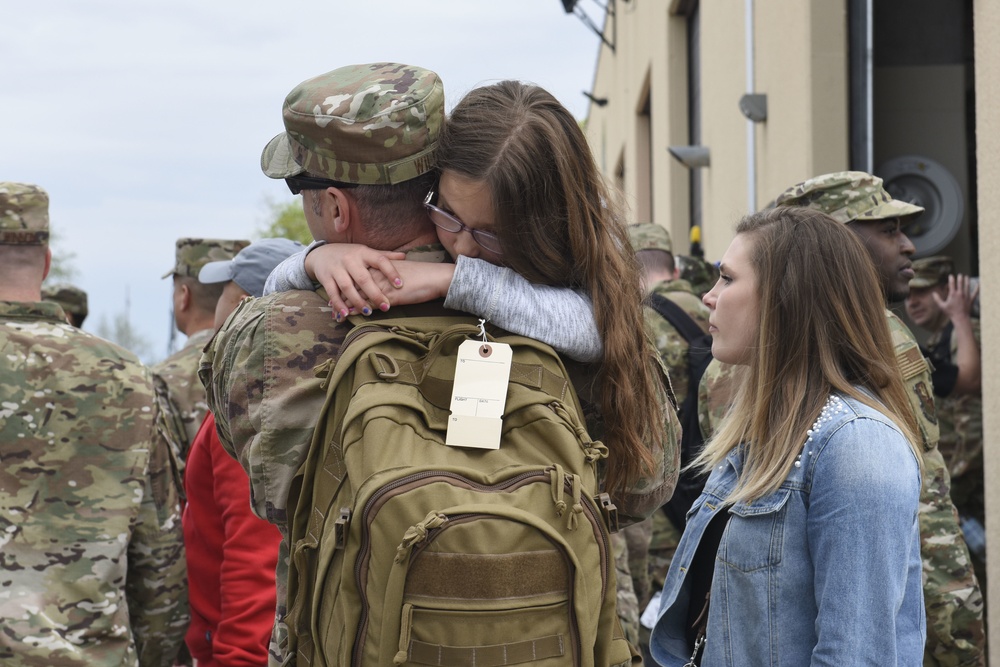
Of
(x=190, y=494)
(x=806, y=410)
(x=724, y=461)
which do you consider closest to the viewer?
(x=806, y=410)

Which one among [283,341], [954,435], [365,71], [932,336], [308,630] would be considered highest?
[365,71]

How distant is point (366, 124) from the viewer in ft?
6.38

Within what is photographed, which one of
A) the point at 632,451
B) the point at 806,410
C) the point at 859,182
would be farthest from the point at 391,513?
the point at 859,182

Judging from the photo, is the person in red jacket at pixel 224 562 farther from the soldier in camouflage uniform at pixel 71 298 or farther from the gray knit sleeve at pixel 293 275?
the soldier in camouflage uniform at pixel 71 298

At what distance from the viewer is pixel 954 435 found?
19.5 ft

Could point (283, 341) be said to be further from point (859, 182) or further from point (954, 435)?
point (954, 435)

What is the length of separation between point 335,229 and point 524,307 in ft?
1.36

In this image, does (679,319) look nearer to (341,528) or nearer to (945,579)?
(945,579)

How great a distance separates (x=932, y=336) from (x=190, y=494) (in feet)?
15.3

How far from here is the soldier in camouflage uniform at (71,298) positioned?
22.9ft

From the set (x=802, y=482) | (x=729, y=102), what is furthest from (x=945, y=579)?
(x=729, y=102)

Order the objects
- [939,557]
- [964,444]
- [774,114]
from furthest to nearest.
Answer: [774,114]
[964,444]
[939,557]

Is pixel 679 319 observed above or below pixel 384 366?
below

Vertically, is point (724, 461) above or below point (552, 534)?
below
